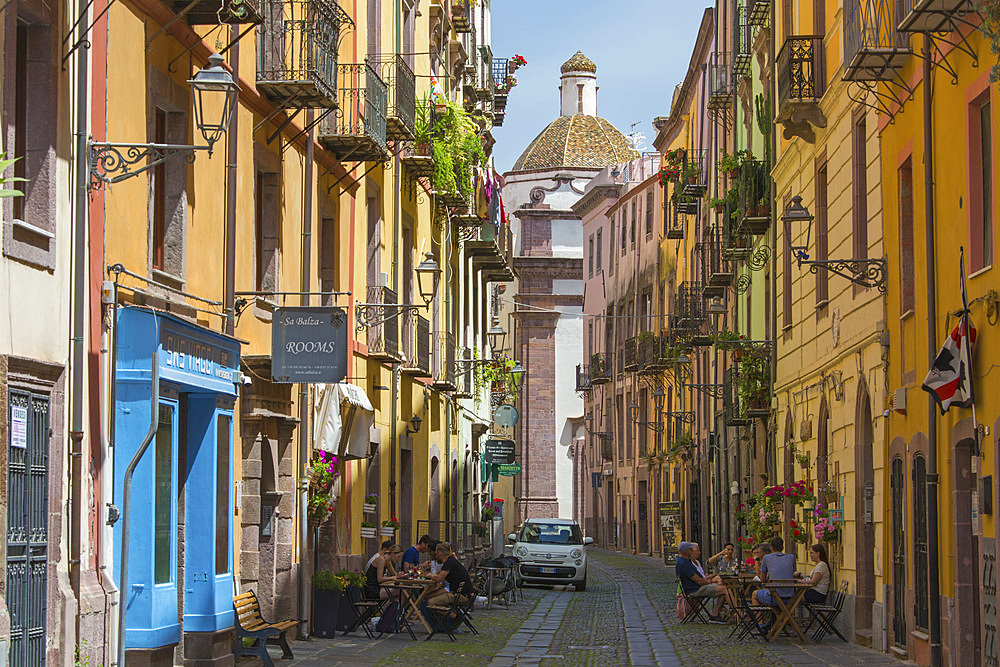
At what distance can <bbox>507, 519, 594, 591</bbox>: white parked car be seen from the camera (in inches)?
1236

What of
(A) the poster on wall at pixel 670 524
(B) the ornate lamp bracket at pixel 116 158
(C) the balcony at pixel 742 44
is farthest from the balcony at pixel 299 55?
(A) the poster on wall at pixel 670 524

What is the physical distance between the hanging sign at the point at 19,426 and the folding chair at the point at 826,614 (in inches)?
436

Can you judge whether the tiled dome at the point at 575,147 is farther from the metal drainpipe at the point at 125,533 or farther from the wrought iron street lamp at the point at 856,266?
the metal drainpipe at the point at 125,533

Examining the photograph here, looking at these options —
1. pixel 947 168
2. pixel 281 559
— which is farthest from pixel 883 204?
pixel 281 559

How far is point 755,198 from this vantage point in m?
26.4

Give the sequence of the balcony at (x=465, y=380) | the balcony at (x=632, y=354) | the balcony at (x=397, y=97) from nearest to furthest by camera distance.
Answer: the balcony at (x=397, y=97), the balcony at (x=465, y=380), the balcony at (x=632, y=354)

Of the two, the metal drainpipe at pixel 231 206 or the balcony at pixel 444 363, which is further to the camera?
the balcony at pixel 444 363

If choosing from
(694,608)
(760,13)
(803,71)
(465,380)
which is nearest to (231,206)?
(803,71)

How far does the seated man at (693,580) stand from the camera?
69.7 ft

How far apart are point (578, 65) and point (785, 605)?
61415mm

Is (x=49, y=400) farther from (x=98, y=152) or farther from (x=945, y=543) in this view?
(x=945, y=543)

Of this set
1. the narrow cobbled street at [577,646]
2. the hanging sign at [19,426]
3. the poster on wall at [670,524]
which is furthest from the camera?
the poster on wall at [670,524]

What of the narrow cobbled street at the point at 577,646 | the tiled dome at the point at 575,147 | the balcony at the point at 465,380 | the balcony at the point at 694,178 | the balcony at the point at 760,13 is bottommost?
the narrow cobbled street at the point at 577,646

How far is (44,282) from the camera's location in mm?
10719
